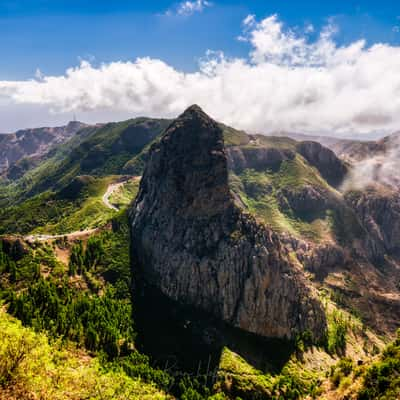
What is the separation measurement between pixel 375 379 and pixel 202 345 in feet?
318

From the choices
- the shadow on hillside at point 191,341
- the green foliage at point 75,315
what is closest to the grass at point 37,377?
the green foliage at point 75,315

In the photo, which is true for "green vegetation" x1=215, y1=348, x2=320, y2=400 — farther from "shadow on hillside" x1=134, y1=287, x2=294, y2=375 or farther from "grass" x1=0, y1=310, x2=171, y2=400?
"grass" x1=0, y1=310, x2=171, y2=400

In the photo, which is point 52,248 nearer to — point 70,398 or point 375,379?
point 70,398

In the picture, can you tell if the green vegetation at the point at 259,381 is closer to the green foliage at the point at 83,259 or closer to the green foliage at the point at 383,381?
the green foliage at the point at 383,381

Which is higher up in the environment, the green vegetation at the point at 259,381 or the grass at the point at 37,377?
the grass at the point at 37,377

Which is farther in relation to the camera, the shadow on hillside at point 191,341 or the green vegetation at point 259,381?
the shadow on hillside at point 191,341

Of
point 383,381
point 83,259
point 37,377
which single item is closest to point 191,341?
point 83,259

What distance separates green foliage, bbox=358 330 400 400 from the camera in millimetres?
80812

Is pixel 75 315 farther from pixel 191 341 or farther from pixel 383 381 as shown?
pixel 383 381

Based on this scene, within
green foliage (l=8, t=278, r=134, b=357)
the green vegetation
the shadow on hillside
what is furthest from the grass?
the green vegetation

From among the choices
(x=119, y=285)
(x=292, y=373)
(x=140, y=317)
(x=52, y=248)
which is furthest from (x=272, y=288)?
(x=52, y=248)

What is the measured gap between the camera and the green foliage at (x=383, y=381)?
265 feet

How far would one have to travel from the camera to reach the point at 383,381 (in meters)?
86.1

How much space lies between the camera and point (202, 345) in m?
168
